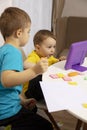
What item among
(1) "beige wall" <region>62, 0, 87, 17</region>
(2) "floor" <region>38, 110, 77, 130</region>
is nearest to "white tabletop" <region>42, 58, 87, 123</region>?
(2) "floor" <region>38, 110, 77, 130</region>

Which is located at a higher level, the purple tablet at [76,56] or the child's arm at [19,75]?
the child's arm at [19,75]

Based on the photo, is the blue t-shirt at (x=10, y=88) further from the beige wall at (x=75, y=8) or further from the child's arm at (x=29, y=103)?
the beige wall at (x=75, y=8)

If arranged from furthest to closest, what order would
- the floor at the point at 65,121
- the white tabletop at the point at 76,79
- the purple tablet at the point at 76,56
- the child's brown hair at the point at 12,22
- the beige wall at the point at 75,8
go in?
the beige wall at the point at 75,8 → the floor at the point at 65,121 → the purple tablet at the point at 76,56 → the child's brown hair at the point at 12,22 → the white tabletop at the point at 76,79

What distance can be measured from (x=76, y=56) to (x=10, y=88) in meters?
0.56

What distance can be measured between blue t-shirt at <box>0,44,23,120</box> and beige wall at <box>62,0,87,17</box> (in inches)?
115

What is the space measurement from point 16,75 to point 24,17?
0.35 m

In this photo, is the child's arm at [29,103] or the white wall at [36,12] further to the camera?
the white wall at [36,12]

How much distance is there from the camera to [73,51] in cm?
175

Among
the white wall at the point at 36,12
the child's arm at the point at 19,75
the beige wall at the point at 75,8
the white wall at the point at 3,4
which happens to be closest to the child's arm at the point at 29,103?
the child's arm at the point at 19,75

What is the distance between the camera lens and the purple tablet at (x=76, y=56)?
1.75m

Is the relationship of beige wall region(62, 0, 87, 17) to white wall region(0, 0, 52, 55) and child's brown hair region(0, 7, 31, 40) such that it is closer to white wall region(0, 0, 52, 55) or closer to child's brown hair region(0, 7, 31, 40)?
white wall region(0, 0, 52, 55)

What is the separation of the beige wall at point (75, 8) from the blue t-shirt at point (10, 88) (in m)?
2.93

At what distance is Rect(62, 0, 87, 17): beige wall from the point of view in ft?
13.8

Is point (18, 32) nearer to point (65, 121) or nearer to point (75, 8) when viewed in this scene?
point (65, 121)
